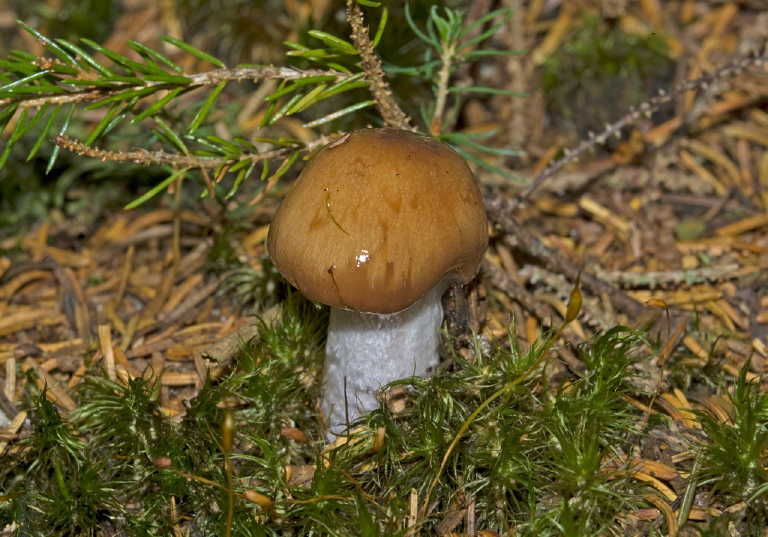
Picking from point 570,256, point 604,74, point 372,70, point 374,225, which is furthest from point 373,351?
point 604,74

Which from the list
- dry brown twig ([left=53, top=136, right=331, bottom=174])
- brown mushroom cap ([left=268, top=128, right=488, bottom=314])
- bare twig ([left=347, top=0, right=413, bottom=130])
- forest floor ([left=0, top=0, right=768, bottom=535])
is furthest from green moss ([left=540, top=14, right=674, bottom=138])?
brown mushroom cap ([left=268, top=128, right=488, bottom=314])

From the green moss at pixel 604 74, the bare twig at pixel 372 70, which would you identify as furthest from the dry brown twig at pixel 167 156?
the green moss at pixel 604 74

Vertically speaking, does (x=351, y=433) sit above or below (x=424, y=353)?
below

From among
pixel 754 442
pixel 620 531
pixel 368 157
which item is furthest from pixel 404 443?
pixel 754 442

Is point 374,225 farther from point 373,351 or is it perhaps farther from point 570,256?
point 570,256

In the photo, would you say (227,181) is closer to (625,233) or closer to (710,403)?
(625,233)

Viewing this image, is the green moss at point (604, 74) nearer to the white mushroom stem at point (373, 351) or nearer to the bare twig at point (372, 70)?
the bare twig at point (372, 70)
